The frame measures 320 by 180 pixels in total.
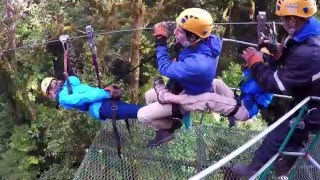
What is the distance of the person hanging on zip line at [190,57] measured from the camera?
9.36 feet

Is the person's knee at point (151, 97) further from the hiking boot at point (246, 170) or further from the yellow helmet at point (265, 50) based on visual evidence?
the yellow helmet at point (265, 50)

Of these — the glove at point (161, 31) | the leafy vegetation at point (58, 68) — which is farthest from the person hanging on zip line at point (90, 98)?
the leafy vegetation at point (58, 68)

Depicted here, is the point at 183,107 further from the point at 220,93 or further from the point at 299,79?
the point at 299,79

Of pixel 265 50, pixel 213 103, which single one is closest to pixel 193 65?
pixel 213 103

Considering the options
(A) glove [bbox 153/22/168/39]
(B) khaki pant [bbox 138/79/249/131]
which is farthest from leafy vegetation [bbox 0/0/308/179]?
(A) glove [bbox 153/22/168/39]

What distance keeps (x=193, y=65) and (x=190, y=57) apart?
0.23 feet

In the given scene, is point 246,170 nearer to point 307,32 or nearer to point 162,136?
point 162,136

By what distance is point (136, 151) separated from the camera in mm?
3795

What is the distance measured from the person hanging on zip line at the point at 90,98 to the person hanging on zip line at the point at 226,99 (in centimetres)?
33

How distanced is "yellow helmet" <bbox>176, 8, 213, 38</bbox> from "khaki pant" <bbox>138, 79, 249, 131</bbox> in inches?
16.3

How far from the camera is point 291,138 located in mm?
2830

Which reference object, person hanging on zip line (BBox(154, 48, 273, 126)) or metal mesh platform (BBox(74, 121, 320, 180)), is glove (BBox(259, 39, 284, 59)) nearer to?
person hanging on zip line (BBox(154, 48, 273, 126))

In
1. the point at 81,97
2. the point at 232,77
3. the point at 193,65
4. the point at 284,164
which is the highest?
the point at 193,65

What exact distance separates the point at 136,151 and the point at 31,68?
8.61 ft
